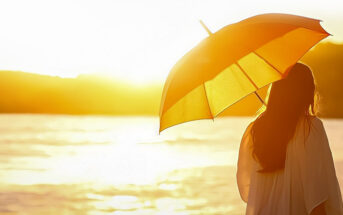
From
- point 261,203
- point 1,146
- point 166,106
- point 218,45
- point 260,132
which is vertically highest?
point 1,146

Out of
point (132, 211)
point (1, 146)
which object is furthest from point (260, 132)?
point (1, 146)

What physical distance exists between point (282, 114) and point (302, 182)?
39 centimetres

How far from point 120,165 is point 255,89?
1565 cm

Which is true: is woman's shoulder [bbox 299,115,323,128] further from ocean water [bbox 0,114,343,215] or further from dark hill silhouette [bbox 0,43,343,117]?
dark hill silhouette [bbox 0,43,343,117]

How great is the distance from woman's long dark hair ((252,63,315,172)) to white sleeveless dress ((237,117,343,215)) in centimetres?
5

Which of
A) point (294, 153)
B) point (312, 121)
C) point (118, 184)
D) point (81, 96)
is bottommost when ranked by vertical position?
point (294, 153)

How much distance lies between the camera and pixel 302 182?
12.4 ft

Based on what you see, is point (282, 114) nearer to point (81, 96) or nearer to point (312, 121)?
point (312, 121)

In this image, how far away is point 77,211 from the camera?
10.5 meters

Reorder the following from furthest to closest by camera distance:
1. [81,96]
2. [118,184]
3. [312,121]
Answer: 1. [81,96]
2. [118,184]
3. [312,121]

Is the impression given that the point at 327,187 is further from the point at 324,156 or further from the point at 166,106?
the point at 166,106

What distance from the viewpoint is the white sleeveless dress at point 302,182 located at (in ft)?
12.2

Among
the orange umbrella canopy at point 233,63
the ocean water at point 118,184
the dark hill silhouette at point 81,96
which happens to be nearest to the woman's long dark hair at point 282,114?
the orange umbrella canopy at point 233,63

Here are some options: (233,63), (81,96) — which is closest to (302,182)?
(233,63)
